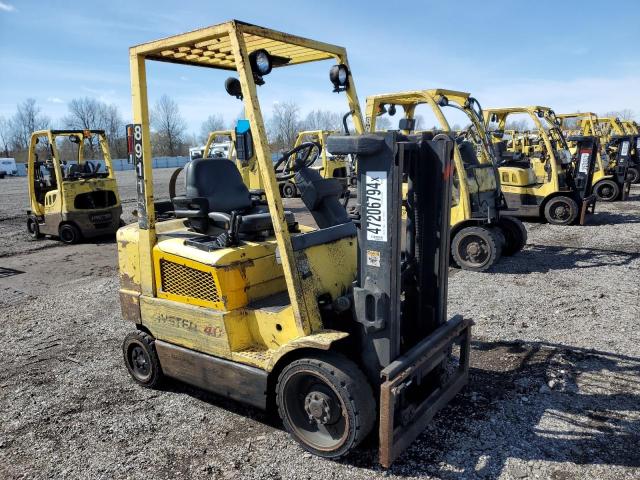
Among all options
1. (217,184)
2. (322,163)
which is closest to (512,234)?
(217,184)

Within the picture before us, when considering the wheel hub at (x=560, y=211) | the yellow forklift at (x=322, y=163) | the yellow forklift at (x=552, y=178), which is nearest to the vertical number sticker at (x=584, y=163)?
the yellow forklift at (x=552, y=178)

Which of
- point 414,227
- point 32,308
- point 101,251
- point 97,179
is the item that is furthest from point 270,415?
point 97,179

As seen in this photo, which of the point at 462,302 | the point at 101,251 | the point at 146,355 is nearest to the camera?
the point at 146,355

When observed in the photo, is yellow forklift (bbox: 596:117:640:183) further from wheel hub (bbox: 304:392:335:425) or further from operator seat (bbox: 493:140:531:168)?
wheel hub (bbox: 304:392:335:425)

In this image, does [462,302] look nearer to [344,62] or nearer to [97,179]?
[344,62]

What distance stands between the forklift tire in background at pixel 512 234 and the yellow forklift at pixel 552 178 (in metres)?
3.07

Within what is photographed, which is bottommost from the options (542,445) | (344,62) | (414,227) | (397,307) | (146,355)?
(542,445)

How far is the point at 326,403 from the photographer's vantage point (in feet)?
10.5

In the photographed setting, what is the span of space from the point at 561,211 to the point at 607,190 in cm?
545

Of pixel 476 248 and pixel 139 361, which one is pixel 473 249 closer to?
pixel 476 248

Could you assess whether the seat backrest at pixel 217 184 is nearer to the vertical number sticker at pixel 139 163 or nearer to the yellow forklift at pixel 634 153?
the vertical number sticker at pixel 139 163

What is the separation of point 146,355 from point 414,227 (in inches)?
99.3

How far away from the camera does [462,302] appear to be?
6.43 meters

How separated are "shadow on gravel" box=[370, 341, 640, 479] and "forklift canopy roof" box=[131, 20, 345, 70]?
2.86 metres
